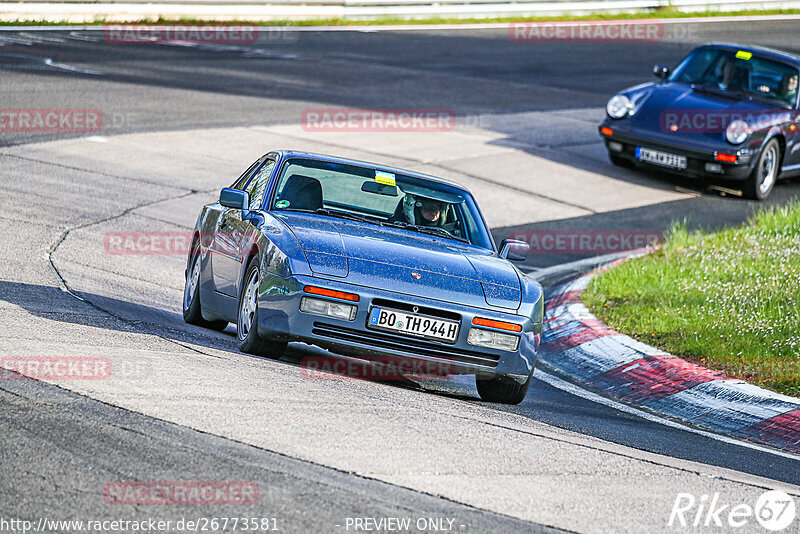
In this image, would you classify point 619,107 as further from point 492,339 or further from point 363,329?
point 363,329

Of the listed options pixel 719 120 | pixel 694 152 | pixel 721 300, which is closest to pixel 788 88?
pixel 719 120

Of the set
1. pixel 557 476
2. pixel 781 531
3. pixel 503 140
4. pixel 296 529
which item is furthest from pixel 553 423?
pixel 503 140

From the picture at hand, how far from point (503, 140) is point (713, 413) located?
11.5 meters

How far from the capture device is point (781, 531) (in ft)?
16.7

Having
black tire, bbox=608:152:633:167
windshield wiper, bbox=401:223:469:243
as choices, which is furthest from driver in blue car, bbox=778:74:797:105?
windshield wiper, bbox=401:223:469:243

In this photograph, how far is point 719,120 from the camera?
1617 centimetres

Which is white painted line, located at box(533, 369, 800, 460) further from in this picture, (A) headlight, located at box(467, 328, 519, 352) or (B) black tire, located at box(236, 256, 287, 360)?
(B) black tire, located at box(236, 256, 287, 360)

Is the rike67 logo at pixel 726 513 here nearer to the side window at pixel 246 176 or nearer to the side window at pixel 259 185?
the side window at pixel 259 185

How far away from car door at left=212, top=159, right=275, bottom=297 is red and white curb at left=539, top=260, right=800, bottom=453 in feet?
8.31

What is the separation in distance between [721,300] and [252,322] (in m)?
4.39

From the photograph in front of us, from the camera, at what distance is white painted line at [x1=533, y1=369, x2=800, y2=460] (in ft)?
23.7

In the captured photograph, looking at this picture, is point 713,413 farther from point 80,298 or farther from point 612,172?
point 612,172

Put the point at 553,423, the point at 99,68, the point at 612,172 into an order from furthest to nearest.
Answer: the point at 99,68, the point at 612,172, the point at 553,423

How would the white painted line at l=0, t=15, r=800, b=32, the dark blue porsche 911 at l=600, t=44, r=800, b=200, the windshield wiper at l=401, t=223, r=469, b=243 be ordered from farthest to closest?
the white painted line at l=0, t=15, r=800, b=32 < the dark blue porsche 911 at l=600, t=44, r=800, b=200 < the windshield wiper at l=401, t=223, r=469, b=243
